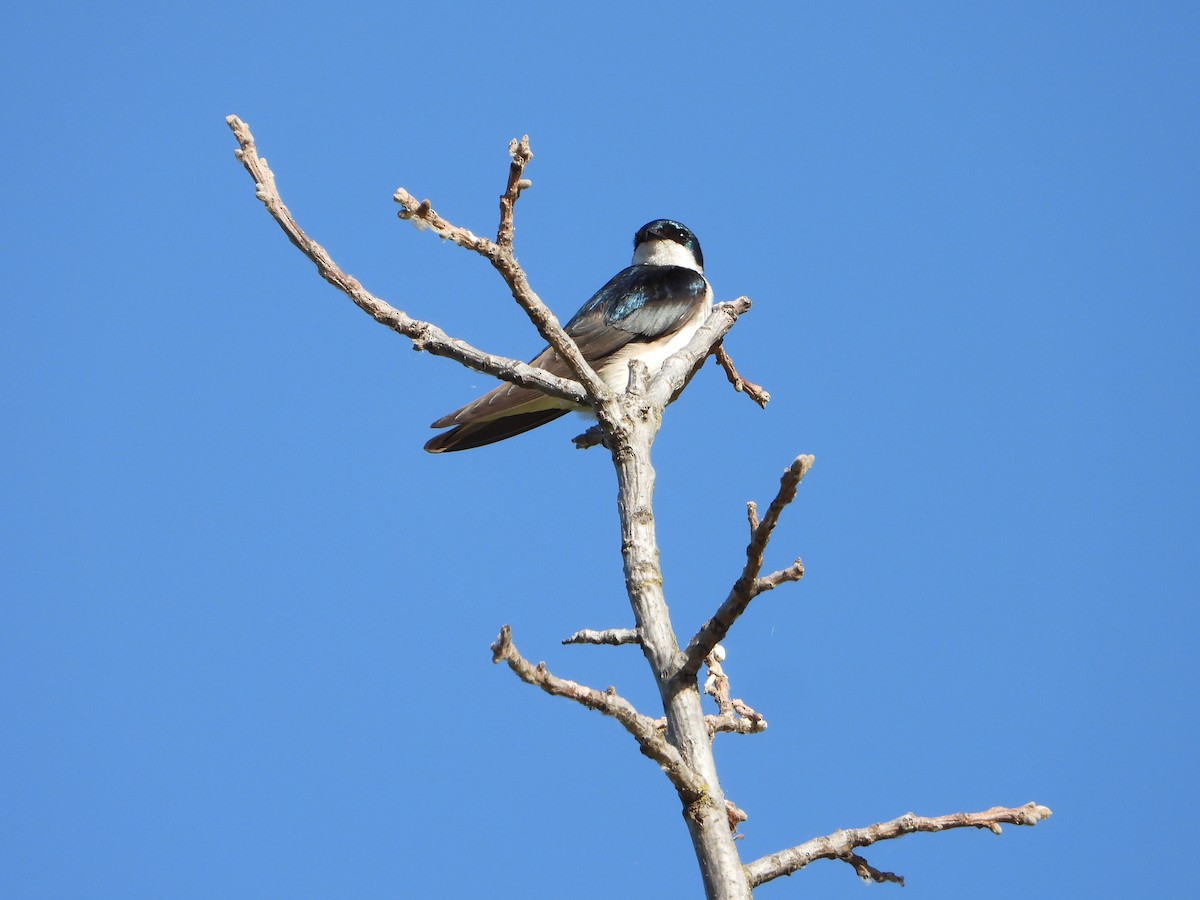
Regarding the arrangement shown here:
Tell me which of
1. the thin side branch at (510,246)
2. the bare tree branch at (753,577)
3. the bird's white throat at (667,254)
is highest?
the bird's white throat at (667,254)

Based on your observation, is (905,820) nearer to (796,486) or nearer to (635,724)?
(635,724)

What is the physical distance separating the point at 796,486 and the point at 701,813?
1.03m

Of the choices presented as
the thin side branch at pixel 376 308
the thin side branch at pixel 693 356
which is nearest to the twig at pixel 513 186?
the thin side branch at pixel 376 308

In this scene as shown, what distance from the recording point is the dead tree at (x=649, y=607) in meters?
3.04

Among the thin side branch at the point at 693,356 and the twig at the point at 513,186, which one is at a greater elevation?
the thin side branch at the point at 693,356

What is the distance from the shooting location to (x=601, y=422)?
4.18 metres

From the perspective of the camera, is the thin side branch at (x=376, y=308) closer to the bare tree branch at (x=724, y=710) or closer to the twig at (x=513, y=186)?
the twig at (x=513, y=186)

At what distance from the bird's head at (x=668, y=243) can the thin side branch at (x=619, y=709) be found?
677 centimetres

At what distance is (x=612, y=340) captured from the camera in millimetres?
7312

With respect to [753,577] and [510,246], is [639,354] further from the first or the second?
[753,577]

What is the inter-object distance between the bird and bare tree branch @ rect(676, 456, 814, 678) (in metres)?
3.10

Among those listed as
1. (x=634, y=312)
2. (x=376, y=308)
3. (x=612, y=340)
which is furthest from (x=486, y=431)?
(x=376, y=308)

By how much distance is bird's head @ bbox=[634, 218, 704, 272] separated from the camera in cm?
965

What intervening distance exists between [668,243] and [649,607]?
251 inches
